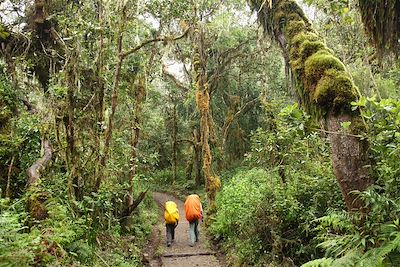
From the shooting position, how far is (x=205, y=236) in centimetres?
1302

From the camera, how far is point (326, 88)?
223 inches

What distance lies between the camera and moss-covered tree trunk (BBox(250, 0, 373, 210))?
17.0ft

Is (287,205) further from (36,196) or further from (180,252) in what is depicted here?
(36,196)

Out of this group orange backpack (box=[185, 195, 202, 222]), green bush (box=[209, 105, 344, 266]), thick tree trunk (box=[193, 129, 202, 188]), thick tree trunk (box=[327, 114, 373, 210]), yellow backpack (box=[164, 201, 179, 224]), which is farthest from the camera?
thick tree trunk (box=[193, 129, 202, 188])

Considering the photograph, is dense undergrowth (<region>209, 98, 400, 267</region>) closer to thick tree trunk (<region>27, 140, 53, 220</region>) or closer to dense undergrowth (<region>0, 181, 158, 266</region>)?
dense undergrowth (<region>0, 181, 158, 266</region>)

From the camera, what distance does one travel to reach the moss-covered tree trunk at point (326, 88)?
5180 mm

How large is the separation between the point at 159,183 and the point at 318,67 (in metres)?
24.4

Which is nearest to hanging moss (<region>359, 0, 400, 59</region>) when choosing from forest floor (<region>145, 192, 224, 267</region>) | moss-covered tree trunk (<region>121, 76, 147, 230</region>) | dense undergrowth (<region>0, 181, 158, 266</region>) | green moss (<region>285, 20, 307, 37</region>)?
green moss (<region>285, 20, 307, 37</region>)

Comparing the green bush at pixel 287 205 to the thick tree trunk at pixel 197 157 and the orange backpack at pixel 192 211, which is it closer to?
the orange backpack at pixel 192 211

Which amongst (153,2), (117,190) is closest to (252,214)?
(117,190)

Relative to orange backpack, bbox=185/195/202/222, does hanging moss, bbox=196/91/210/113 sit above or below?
above

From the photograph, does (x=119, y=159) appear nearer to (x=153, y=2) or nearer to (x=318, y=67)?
(x=153, y=2)

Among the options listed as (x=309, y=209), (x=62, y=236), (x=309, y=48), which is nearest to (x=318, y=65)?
(x=309, y=48)

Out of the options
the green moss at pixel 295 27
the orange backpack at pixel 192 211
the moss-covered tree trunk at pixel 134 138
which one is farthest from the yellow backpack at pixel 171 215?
the green moss at pixel 295 27
